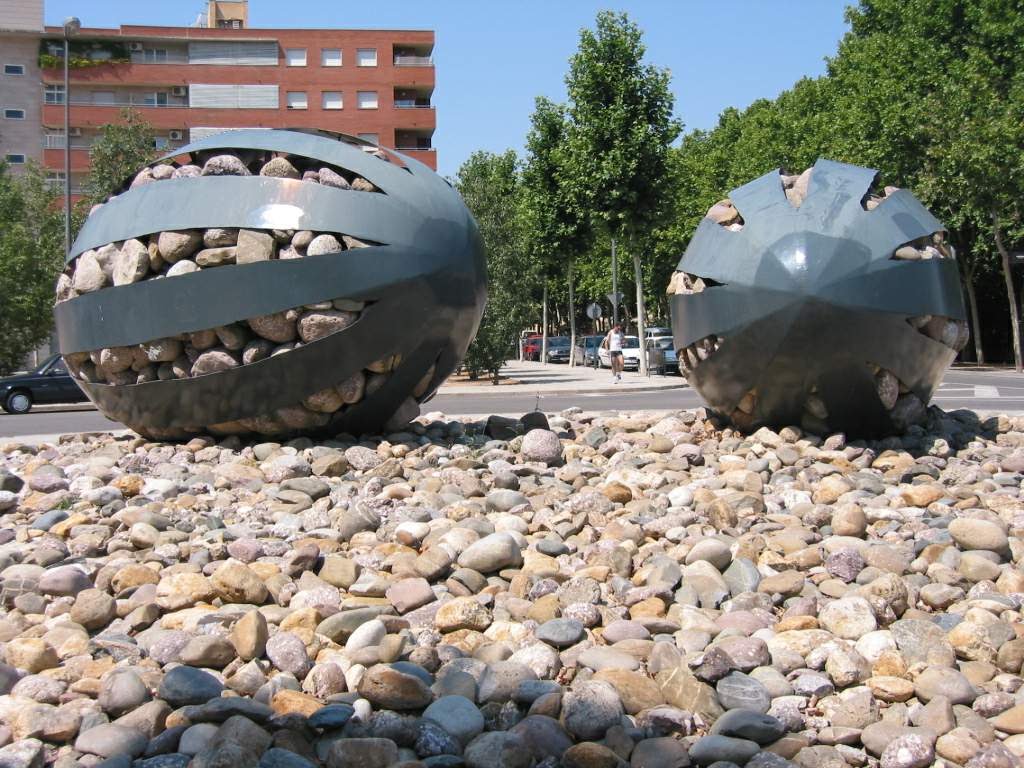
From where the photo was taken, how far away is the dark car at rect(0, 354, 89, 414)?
20.6 meters

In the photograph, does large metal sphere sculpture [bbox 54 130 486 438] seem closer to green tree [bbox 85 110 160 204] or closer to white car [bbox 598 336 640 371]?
green tree [bbox 85 110 160 204]

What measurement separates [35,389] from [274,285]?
15549 mm

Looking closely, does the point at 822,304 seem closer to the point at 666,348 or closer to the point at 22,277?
the point at 666,348

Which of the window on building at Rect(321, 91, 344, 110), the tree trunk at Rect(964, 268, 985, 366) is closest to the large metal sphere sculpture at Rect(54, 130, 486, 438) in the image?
the tree trunk at Rect(964, 268, 985, 366)

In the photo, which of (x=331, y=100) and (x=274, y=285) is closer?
(x=274, y=285)

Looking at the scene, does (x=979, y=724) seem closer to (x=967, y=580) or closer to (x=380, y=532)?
(x=967, y=580)

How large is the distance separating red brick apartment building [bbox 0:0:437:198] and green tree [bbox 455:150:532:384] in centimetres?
1583

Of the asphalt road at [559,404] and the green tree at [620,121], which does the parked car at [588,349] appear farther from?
the asphalt road at [559,404]

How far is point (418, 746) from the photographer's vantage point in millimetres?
3643

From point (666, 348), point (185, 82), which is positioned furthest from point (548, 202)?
point (185, 82)

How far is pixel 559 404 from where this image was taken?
1806 cm

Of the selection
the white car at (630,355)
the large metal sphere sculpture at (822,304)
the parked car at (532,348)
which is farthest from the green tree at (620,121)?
the parked car at (532,348)

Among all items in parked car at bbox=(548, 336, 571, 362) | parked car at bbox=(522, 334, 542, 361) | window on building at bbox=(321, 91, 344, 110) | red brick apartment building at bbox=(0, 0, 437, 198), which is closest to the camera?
parked car at bbox=(548, 336, 571, 362)

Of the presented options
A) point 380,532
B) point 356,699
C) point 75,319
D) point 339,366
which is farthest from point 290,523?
point 75,319
